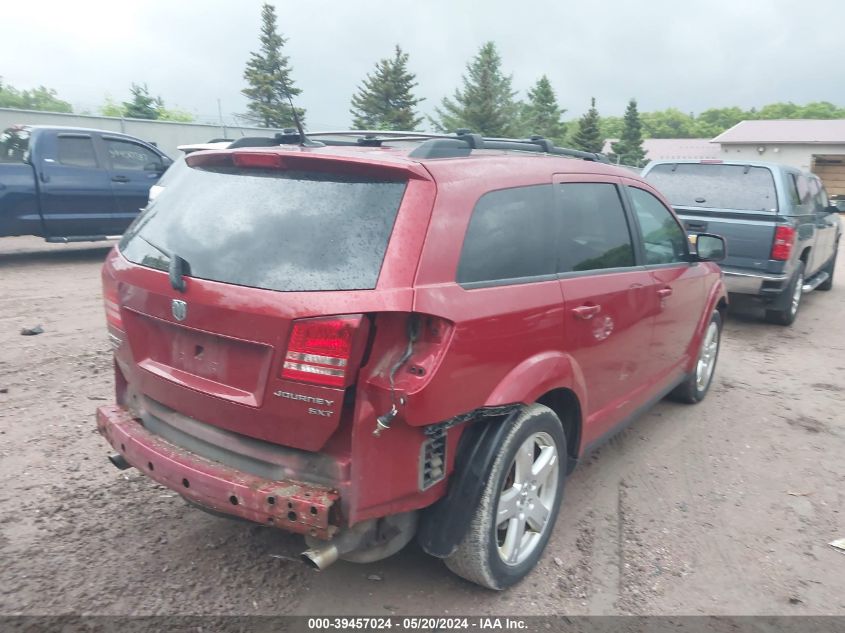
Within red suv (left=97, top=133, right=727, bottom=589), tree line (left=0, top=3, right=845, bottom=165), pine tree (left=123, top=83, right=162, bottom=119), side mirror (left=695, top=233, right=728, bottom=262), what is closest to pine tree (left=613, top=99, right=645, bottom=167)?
tree line (left=0, top=3, right=845, bottom=165)

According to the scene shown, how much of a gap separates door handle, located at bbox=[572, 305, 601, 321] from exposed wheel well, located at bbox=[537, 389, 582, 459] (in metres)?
0.36

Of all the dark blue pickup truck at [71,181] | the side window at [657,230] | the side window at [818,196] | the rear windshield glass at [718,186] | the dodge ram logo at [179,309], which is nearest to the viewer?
the dodge ram logo at [179,309]

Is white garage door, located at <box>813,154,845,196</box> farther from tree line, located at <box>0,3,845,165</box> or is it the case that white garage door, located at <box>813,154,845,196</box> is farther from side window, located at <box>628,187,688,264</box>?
side window, located at <box>628,187,688,264</box>

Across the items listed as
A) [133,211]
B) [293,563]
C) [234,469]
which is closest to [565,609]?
[293,563]

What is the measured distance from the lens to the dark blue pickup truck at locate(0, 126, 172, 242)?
9.73 m

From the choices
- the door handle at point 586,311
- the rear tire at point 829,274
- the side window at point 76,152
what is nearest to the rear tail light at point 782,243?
the rear tire at point 829,274

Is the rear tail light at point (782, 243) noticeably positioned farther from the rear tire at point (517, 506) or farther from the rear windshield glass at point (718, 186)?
the rear tire at point (517, 506)

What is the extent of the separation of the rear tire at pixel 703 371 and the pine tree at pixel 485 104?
155 feet

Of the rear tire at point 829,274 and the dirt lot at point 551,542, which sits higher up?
the dirt lot at point 551,542

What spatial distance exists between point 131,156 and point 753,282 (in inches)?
382

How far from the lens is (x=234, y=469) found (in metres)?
2.53

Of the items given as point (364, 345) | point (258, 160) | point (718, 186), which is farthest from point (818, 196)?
point (364, 345)

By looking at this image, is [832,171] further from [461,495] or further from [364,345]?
[364,345]

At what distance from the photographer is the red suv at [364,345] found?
7.63 ft
